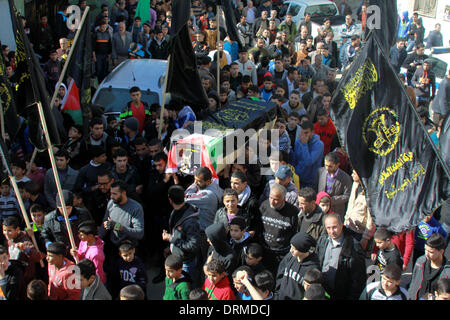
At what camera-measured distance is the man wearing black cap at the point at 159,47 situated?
49.1 ft

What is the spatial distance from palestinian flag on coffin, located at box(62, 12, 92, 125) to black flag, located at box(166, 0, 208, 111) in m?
1.34

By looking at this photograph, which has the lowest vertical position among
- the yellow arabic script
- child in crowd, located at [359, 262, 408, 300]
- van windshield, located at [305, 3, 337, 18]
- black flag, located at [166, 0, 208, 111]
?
van windshield, located at [305, 3, 337, 18]

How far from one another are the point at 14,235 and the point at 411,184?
12.8 ft

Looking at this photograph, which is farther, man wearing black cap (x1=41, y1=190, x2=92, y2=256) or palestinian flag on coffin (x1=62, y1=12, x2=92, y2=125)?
palestinian flag on coffin (x1=62, y1=12, x2=92, y2=125)

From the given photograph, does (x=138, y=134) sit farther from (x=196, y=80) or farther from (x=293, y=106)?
(x=293, y=106)

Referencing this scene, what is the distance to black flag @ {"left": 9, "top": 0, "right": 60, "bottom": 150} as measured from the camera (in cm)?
644

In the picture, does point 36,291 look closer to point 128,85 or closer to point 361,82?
point 361,82

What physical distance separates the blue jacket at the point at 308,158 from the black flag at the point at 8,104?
12.9 feet

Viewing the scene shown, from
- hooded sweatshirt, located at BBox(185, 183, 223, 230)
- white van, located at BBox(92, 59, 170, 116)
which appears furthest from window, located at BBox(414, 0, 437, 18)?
hooded sweatshirt, located at BBox(185, 183, 223, 230)

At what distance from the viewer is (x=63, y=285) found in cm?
573

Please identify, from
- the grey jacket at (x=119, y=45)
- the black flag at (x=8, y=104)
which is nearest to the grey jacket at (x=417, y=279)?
the black flag at (x=8, y=104)

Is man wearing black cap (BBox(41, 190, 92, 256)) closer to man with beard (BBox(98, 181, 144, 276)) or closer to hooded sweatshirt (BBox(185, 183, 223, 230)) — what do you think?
man with beard (BBox(98, 181, 144, 276))

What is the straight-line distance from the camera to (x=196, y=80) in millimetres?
9555

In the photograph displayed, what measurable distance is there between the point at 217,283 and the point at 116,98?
19.6ft
